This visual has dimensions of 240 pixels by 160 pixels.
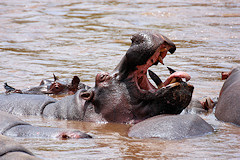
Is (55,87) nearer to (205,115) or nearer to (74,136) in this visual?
(205,115)

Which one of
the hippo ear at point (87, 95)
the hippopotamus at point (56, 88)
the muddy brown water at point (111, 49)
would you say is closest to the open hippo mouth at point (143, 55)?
the hippo ear at point (87, 95)

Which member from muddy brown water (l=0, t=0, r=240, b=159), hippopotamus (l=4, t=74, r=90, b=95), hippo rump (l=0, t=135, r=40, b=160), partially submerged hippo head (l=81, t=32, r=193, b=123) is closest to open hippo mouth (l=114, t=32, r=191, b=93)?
partially submerged hippo head (l=81, t=32, r=193, b=123)

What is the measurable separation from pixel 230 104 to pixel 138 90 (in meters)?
1.28

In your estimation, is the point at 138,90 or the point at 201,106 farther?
the point at 201,106

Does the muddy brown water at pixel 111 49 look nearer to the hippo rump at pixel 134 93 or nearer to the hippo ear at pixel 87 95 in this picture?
the hippo rump at pixel 134 93

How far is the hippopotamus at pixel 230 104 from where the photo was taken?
5.61 m

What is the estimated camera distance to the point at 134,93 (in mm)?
5176

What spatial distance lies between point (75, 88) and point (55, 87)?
38 cm

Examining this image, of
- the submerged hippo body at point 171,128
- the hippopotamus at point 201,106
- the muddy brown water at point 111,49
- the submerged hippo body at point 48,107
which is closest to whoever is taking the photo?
the muddy brown water at point 111,49

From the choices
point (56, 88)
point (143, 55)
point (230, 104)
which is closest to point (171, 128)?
point (143, 55)

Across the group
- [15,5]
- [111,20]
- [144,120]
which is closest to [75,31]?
[111,20]

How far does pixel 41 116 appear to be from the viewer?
5875mm

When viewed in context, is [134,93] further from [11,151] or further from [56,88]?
[56,88]

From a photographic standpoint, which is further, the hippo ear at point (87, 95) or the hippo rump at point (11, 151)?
the hippo ear at point (87, 95)
